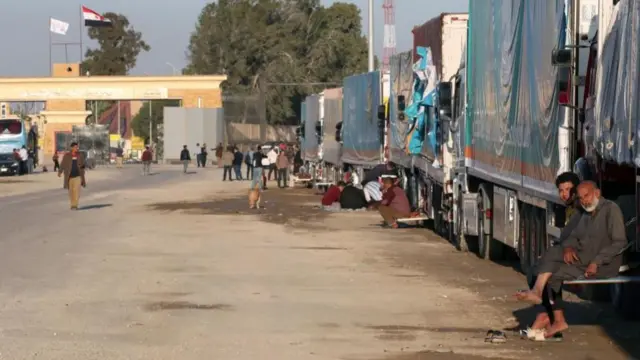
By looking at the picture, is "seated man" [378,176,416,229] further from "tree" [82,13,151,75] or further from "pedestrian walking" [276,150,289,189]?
"tree" [82,13,151,75]

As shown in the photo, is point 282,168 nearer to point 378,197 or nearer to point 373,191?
point 373,191

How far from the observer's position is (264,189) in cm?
4991

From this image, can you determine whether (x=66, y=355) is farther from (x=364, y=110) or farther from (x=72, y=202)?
(x=364, y=110)

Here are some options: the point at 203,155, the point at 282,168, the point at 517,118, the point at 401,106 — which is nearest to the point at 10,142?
the point at 203,155

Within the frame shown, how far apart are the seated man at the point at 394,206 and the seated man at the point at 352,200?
6350 mm

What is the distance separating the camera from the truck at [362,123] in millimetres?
36188

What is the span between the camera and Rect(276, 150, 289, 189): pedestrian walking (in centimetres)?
5153

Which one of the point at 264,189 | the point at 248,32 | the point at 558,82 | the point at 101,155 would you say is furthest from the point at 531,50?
the point at 248,32

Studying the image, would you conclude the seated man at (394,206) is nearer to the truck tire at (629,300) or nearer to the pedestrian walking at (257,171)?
the pedestrian walking at (257,171)

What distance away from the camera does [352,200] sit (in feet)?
112

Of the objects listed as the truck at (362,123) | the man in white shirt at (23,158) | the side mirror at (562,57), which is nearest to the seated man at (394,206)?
the truck at (362,123)

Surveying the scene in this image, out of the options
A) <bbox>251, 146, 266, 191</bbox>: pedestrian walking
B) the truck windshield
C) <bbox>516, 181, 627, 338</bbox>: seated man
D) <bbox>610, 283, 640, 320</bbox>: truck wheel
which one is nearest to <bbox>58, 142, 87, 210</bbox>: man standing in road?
<bbox>251, 146, 266, 191</bbox>: pedestrian walking

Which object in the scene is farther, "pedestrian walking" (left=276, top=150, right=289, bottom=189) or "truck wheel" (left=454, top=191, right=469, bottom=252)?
"pedestrian walking" (left=276, top=150, right=289, bottom=189)

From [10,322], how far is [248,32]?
9951cm
